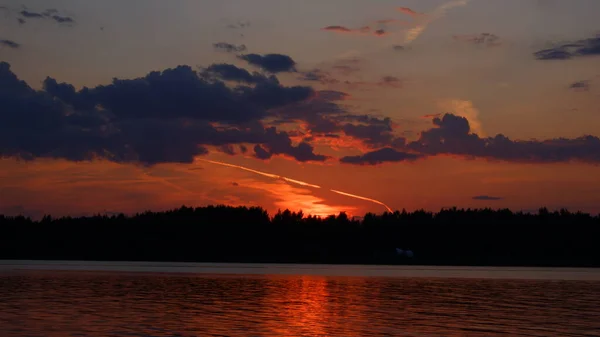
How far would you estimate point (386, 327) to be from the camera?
46.5m

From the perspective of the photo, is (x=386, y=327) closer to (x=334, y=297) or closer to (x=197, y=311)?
(x=197, y=311)

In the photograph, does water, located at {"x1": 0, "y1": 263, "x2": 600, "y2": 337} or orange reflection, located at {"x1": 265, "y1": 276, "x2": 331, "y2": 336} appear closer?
water, located at {"x1": 0, "y1": 263, "x2": 600, "y2": 337}

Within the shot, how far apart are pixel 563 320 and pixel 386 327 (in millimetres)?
13274

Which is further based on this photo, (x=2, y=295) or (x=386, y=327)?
(x=2, y=295)

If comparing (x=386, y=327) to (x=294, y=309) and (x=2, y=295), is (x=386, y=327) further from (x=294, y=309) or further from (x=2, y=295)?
(x=2, y=295)

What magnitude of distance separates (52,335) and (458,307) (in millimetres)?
34029

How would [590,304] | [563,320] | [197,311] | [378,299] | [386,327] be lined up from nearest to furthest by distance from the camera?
[386,327] → [563,320] → [197,311] → [590,304] → [378,299]

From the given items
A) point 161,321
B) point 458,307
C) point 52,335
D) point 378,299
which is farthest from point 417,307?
point 52,335

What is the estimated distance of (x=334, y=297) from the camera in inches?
2869

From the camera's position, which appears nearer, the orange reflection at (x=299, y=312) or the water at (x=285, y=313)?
the water at (x=285, y=313)

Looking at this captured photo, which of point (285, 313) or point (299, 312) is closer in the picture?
point (285, 313)

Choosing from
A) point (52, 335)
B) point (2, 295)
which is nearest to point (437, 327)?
point (52, 335)

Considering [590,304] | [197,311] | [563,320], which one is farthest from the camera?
[590,304]

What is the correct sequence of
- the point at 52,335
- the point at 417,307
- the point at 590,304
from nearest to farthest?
1. the point at 52,335
2. the point at 417,307
3. the point at 590,304
